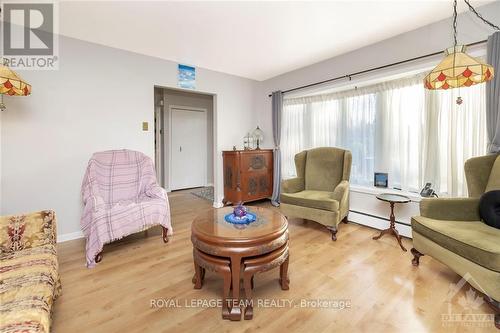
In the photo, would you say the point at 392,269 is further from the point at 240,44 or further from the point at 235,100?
the point at 235,100

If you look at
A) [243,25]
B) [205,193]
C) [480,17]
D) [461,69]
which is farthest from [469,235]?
[205,193]

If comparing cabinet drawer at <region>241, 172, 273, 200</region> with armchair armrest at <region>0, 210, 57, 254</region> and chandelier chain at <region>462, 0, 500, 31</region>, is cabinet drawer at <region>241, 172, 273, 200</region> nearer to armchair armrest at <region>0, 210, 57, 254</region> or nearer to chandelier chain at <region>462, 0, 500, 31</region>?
armchair armrest at <region>0, 210, 57, 254</region>

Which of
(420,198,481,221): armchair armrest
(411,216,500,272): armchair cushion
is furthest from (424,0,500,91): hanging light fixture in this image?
(411,216,500,272): armchair cushion

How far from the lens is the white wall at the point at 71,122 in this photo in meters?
2.41

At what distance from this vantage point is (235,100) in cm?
427

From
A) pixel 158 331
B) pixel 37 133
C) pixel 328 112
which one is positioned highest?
pixel 328 112

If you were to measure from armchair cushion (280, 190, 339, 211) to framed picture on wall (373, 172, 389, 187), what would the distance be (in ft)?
2.22

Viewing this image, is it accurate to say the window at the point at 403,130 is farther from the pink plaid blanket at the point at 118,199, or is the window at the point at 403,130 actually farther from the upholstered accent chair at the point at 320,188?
the pink plaid blanket at the point at 118,199

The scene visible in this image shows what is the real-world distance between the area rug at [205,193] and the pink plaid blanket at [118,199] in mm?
1764

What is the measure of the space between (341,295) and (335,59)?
3.03 metres

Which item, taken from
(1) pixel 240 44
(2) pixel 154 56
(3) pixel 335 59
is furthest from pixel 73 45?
(3) pixel 335 59

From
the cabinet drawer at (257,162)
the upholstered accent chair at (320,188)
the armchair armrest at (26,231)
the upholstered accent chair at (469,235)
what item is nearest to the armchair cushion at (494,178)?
the upholstered accent chair at (469,235)

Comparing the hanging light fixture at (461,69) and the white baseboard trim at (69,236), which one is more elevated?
the hanging light fixture at (461,69)

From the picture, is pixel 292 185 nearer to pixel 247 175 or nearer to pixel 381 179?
pixel 247 175
